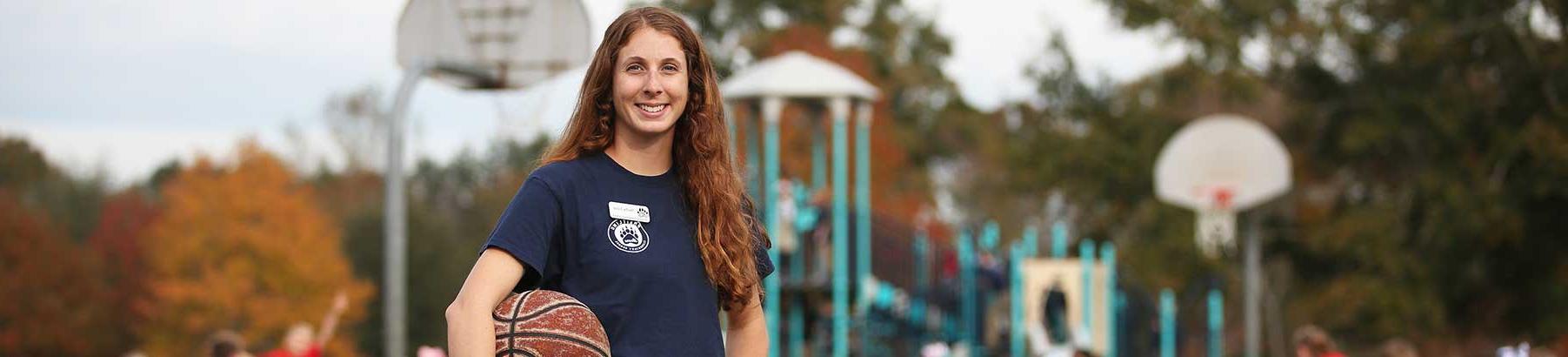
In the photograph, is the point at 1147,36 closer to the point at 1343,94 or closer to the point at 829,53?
the point at 1343,94

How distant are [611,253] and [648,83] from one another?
248 mm

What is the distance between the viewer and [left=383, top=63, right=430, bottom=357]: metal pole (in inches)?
364

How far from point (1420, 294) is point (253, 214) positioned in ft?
111

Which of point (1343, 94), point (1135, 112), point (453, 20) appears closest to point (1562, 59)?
point (1343, 94)

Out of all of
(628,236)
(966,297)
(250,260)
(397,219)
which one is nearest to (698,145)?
(628,236)

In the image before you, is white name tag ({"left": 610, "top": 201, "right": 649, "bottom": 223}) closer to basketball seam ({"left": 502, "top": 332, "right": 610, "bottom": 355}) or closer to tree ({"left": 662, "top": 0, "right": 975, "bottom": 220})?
basketball seam ({"left": 502, "top": 332, "right": 610, "bottom": 355})

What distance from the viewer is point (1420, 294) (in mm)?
28531

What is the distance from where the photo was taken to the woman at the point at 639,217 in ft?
8.96

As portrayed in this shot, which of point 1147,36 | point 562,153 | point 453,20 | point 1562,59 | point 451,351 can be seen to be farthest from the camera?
point 1147,36

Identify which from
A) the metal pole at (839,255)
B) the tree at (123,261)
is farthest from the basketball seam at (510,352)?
the tree at (123,261)

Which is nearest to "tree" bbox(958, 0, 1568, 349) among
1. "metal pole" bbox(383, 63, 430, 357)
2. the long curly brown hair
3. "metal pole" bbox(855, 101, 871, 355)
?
"metal pole" bbox(855, 101, 871, 355)

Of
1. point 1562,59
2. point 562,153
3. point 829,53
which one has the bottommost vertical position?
point 562,153

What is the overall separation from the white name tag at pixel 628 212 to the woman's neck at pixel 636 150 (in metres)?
0.09

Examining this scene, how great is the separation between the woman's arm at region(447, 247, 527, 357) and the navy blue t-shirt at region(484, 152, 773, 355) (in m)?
0.02
